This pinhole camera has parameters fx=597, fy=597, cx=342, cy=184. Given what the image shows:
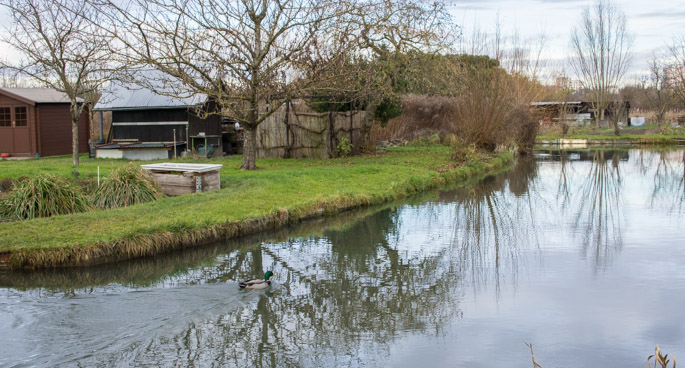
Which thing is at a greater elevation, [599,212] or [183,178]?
[183,178]

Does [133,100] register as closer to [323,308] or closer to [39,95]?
[39,95]

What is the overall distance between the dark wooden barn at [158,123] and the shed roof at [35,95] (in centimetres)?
207

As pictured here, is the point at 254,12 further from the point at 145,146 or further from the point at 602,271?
the point at 602,271

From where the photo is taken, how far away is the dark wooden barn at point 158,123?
912 inches

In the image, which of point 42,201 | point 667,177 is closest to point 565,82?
point 667,177

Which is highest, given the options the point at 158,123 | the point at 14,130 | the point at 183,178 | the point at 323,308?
the point at 158,123

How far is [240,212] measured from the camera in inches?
474

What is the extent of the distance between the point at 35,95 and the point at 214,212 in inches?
655

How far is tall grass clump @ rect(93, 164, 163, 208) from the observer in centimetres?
1308

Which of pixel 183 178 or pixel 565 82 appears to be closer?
pixel 183 178

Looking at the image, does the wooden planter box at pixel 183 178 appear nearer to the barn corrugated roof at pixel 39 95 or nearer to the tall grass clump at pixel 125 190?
the tall grass clump at pixel 125 190

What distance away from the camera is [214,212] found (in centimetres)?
1179

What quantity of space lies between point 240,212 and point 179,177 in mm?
3007

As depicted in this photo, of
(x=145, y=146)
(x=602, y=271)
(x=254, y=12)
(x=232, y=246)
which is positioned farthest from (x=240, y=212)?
(x=145, y=146)
